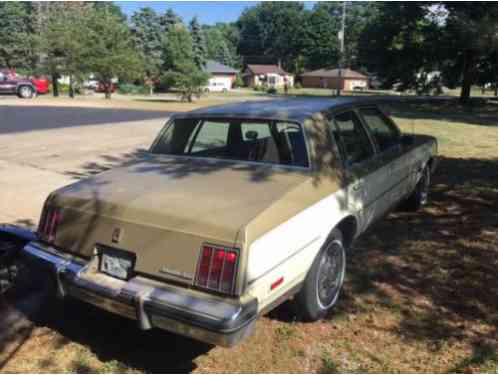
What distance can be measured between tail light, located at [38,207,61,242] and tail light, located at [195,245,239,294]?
1.24 meters

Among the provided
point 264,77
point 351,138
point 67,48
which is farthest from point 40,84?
point 264,77

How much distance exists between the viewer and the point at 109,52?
3150 centimetres

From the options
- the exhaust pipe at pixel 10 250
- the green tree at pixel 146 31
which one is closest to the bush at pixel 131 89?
the green tree at pixel 146 31

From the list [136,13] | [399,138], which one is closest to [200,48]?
[136,13]

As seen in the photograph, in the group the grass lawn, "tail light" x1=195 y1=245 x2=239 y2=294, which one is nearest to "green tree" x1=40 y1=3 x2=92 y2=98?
the grass lawn

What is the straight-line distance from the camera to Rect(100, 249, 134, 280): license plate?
9.50 ft

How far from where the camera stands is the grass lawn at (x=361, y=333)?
298cm

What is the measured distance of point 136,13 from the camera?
59.9m

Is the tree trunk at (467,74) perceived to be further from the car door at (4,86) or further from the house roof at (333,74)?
the house roof at (333,74)

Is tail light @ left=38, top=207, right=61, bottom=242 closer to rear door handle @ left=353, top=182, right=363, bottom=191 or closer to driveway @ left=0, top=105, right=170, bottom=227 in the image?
rear door handle @ left=353, top=182, right=363, bottom=191

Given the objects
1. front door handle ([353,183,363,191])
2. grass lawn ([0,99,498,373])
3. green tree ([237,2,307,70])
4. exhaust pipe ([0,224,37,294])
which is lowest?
grass lawn ([0,99,498,373])

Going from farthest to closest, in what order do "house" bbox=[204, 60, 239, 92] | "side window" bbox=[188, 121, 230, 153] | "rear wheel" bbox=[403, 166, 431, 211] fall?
"house" bbox=[204, 60, 239, 92] < "rear wheel" bbox=[403, 166, 431, 211] < "side window" bbox=[188, 121, 230, 153]

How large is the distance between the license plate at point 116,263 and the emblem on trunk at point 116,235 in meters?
0.08

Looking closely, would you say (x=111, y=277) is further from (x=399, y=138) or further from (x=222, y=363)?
(x=399, y=138)
